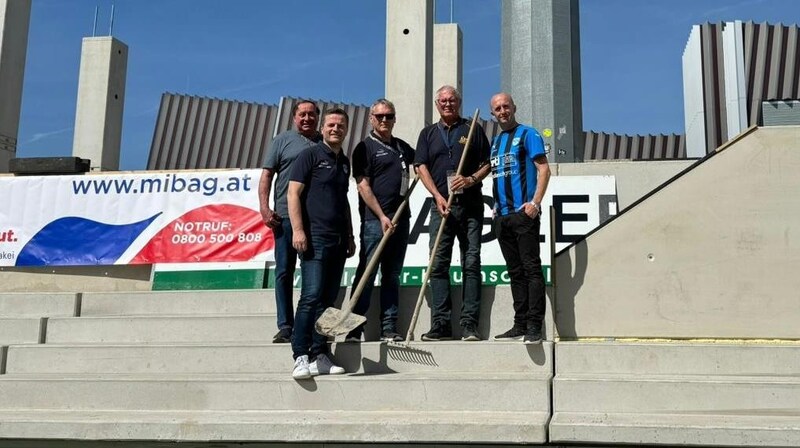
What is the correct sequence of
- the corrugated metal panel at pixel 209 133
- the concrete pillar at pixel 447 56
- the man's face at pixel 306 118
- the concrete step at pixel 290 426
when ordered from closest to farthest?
the concrete step at pixel 290 426 < the man's face at pixel 306 118 < the concrete pillar at pixel 447 56 < the corrugated metal panel at pixel 209 133

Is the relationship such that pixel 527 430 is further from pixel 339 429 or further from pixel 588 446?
pixel 339 429

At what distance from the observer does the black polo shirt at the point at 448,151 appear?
484 cm

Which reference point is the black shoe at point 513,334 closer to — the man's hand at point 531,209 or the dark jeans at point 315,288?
the man's hand at point 531,209

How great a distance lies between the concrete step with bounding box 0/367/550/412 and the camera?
4.04 m

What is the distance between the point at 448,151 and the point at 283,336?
1657mm

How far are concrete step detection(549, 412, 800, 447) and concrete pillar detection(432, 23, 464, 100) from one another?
1011 centimetres

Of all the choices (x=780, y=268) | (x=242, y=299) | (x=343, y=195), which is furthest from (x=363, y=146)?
(x=780, y=268)

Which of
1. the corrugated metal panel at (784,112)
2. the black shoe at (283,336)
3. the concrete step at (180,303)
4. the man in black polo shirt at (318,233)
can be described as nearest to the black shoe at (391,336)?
the man in black polo shirt at (318,233)

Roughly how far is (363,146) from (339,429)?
77.5 inches

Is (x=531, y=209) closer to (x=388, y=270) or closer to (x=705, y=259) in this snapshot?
(x=388, y=270)

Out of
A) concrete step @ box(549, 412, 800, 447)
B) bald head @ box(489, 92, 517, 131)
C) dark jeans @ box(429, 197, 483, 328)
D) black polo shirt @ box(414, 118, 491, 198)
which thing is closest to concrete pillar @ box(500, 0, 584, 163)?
black polo shirt @ box(414, 118, 491, 198)

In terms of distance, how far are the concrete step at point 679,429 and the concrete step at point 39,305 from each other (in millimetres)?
4458

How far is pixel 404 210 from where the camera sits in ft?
15.9

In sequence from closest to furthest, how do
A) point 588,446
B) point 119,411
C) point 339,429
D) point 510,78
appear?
point 588,446 < point 339,429 < point 119,411 < point 510,78
